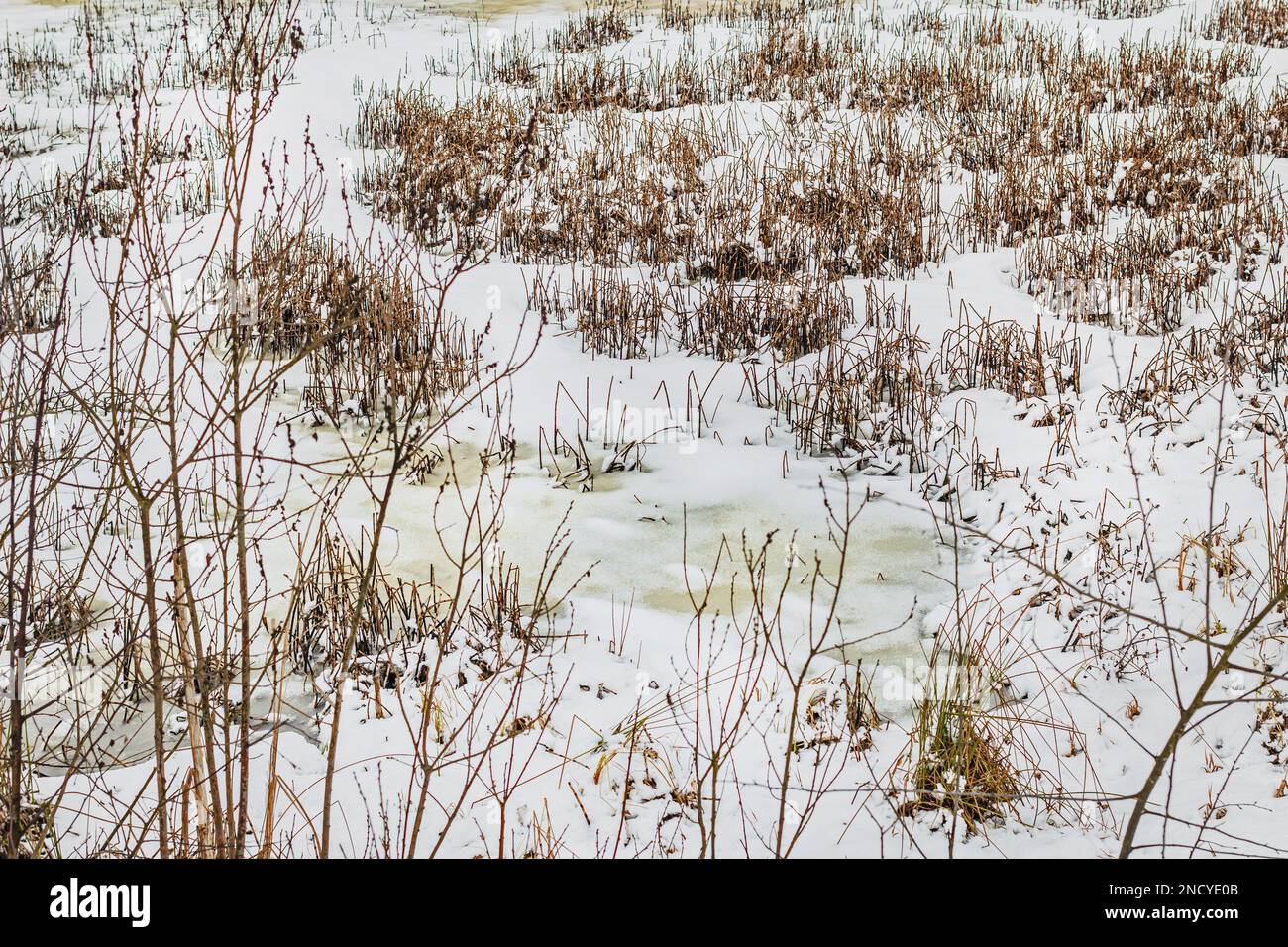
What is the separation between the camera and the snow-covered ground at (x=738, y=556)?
2.77m

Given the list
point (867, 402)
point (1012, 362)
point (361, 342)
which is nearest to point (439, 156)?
point (361, 342)

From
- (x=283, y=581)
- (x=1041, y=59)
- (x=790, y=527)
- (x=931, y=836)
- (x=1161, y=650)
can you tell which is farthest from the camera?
(x=1041, y=59)

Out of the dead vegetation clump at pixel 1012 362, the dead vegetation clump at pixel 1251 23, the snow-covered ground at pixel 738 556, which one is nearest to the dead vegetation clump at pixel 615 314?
the snow-covered ground at pixel 738 556

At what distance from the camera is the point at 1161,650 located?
11.8 feet

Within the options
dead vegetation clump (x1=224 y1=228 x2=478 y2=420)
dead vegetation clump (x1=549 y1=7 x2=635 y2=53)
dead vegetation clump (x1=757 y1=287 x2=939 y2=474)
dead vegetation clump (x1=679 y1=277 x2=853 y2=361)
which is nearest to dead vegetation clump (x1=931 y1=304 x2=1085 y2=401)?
dead vegetation clump (x1=757 y1=287 x2=939 y2=474)

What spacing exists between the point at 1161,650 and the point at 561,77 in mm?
9719

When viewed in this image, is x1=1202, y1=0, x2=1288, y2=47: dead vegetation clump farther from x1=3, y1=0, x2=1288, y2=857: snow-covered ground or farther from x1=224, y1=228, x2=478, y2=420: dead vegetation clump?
x1=224, y1=228, x2=478, y2=420: dead vegetation clump

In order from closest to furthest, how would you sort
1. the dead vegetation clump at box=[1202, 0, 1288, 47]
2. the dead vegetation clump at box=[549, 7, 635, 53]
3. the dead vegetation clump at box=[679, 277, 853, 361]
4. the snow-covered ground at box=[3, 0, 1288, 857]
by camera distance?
1. the snow-covered ground at box=[3, 0, 1288, 857]
2. the dead vegetation clump at box=[679, 277, 853, 361]
3. the dead vegetation clump at box=[1202, 0, 1288, 47]
4. the dead vegetation clump at box=[549, 7, 635, 53]

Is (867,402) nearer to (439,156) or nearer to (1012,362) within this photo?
(1012,362)

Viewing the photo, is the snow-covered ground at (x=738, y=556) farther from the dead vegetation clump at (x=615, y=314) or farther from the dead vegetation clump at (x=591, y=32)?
the dead vegetation clump at (x=591, y=32)

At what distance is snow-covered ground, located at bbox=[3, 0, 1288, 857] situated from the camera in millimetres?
2771

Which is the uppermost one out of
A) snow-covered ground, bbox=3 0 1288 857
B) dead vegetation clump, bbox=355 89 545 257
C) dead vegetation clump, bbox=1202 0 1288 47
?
dead vegetation clump, bbox=1202 0 1288 47
